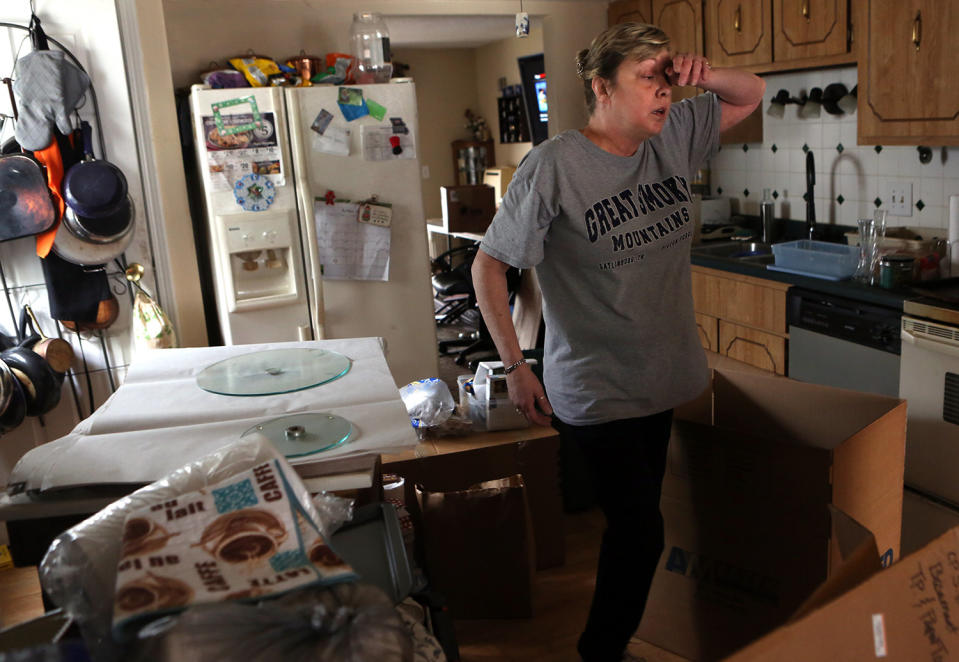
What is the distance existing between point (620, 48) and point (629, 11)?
3.18 metres

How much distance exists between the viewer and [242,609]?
0.76 metres

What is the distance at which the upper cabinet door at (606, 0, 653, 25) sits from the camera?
4.41m

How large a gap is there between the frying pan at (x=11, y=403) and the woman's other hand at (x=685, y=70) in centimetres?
223

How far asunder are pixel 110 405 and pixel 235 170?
7.26ft

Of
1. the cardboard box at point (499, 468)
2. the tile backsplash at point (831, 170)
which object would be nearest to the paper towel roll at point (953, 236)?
the tile backsplash at point (831, 170)

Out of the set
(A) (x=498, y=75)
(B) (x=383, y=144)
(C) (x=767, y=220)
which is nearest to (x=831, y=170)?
(C) (x=767, y=220)

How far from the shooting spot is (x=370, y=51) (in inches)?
144

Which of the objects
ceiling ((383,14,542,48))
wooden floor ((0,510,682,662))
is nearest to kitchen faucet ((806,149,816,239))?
ceiling ((383,14,542,48))

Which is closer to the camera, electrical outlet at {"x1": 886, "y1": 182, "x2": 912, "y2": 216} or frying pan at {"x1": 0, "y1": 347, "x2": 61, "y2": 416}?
frying pan at {"x1": 0, "y1": 347, "x2": 61, "y2": 416}

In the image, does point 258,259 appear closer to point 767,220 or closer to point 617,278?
point 617,278

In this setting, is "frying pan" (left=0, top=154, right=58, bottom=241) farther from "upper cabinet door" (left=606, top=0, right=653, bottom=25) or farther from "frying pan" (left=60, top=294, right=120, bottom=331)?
"upper cabinet door" (left=606, top=0, right=653, bottom=25)

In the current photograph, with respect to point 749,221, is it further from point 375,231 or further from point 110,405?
point 110,405

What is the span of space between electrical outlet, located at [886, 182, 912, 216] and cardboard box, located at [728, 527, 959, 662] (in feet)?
9.10

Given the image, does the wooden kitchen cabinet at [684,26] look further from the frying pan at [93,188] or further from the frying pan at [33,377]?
the frying pan at [33,377]
